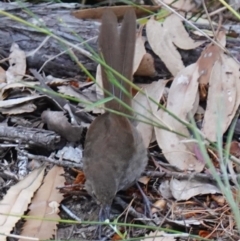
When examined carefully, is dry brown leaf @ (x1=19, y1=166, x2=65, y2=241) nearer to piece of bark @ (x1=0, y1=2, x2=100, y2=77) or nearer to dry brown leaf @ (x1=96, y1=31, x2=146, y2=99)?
dry brown leaf @ (x1=96, y1=31, x2=146, y2=99)

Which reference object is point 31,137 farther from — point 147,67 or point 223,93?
point 223,93

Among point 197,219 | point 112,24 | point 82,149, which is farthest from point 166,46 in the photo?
point 197,219

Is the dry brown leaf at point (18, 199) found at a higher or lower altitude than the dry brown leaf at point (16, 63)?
lower

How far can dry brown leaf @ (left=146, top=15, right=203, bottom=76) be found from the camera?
3.19m

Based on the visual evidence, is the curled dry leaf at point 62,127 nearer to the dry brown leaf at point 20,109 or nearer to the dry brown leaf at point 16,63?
the dry brown leaf at point 20,109

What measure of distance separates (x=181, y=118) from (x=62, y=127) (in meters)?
0.55

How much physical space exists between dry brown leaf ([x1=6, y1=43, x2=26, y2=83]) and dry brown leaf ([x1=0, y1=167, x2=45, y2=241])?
27.8 inches

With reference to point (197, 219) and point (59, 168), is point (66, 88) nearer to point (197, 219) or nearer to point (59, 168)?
point (59, 168)

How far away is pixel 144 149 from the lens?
2877mm

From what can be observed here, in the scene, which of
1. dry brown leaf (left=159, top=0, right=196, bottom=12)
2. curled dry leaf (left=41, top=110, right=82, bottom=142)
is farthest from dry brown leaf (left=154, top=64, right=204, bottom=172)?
dry brown leaf (left=159, top=0, right=196, bottom=12)

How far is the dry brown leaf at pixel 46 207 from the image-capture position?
2.52 m

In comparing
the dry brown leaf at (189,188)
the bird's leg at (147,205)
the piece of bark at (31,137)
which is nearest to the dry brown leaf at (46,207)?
the piece of bark at (31,137)

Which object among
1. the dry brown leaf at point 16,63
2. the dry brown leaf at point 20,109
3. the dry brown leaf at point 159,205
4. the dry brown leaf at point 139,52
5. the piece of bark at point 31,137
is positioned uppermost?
the dry brown leaf at point 139,52

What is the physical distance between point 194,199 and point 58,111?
0.82 metres
